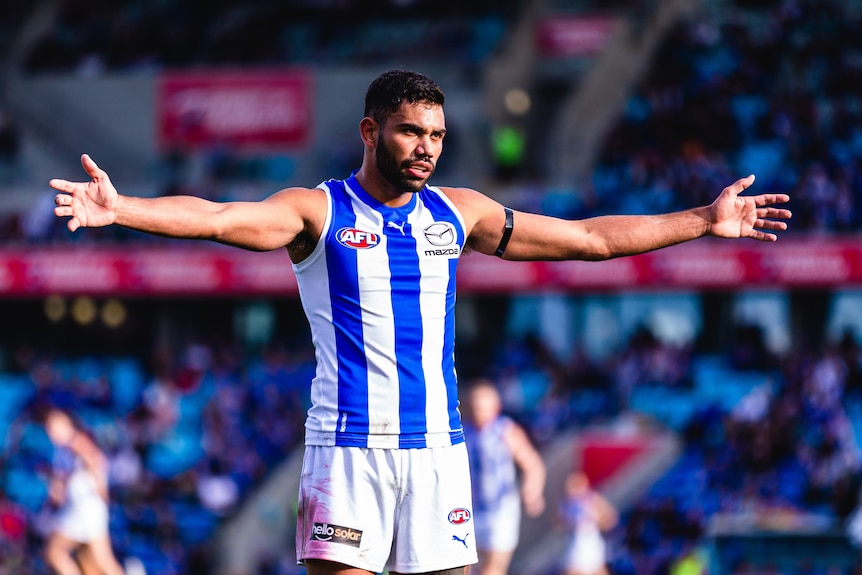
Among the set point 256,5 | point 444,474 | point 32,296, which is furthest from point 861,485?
point 256,5

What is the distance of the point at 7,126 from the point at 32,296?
5521 mm

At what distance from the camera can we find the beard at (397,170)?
505 cm

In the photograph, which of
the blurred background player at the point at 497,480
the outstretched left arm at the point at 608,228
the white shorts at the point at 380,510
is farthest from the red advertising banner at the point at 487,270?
the white shorts at the point at 380,510

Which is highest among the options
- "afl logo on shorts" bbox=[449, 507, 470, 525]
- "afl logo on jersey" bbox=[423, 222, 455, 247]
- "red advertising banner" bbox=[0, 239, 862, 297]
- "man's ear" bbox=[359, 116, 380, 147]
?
"red advertising banner" bbox=[0, 239, 862, 297]

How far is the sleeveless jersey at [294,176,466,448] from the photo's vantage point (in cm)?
502

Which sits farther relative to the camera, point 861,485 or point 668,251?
point 668,251

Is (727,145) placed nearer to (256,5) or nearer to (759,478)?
(759,478)

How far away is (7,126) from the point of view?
100 ft

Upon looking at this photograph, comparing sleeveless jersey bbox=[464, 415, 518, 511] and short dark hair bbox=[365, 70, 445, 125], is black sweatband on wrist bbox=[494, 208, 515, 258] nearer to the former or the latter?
short dark hair bbox=[365, 70, 445, 125]

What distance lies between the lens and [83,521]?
1343 cm

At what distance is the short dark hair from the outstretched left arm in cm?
47

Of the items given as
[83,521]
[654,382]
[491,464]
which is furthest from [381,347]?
[654,382]

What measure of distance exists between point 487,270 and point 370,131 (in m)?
19.1

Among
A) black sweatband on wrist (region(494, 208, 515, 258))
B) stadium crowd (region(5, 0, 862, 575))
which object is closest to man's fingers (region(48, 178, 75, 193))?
black sweatband on wrist (region(494, 208, 515, 258))
